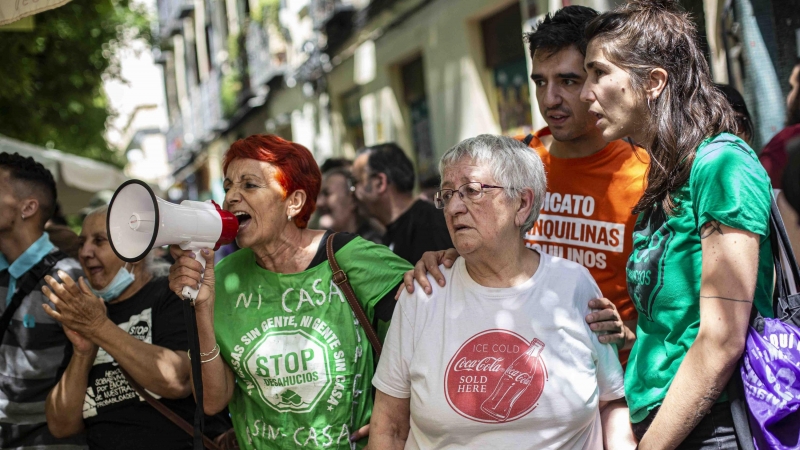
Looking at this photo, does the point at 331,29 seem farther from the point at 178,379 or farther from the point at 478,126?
the point at 178,379

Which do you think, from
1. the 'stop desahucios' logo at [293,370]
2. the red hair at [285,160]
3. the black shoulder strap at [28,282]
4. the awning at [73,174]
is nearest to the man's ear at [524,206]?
the 'stop desahucios' logo at [293,370]

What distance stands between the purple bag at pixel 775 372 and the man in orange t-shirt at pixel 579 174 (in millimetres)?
798

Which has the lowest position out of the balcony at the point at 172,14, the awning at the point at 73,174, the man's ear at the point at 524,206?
the man's ear at the point at 524,206

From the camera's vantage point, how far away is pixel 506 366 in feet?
8.18

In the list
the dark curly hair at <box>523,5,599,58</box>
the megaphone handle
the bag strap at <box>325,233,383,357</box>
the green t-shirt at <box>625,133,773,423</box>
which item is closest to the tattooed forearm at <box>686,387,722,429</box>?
the green t-shirt at <box>625,133,773,423</box>

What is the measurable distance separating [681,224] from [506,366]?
24.9 inches

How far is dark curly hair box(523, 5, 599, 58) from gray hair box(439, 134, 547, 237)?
627mm

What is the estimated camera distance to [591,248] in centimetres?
307

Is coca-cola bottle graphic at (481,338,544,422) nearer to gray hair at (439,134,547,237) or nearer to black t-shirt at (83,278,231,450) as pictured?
gray hair at (439,134,547,237)

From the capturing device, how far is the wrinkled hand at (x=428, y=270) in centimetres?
271

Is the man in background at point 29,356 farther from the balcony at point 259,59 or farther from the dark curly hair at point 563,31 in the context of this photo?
the balcony at point 259,59

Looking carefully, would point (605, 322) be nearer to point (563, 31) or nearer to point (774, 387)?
point (774, 387)

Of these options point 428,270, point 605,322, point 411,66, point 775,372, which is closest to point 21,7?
point 428,270

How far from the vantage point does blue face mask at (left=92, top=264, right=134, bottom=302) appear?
366 centimetres
